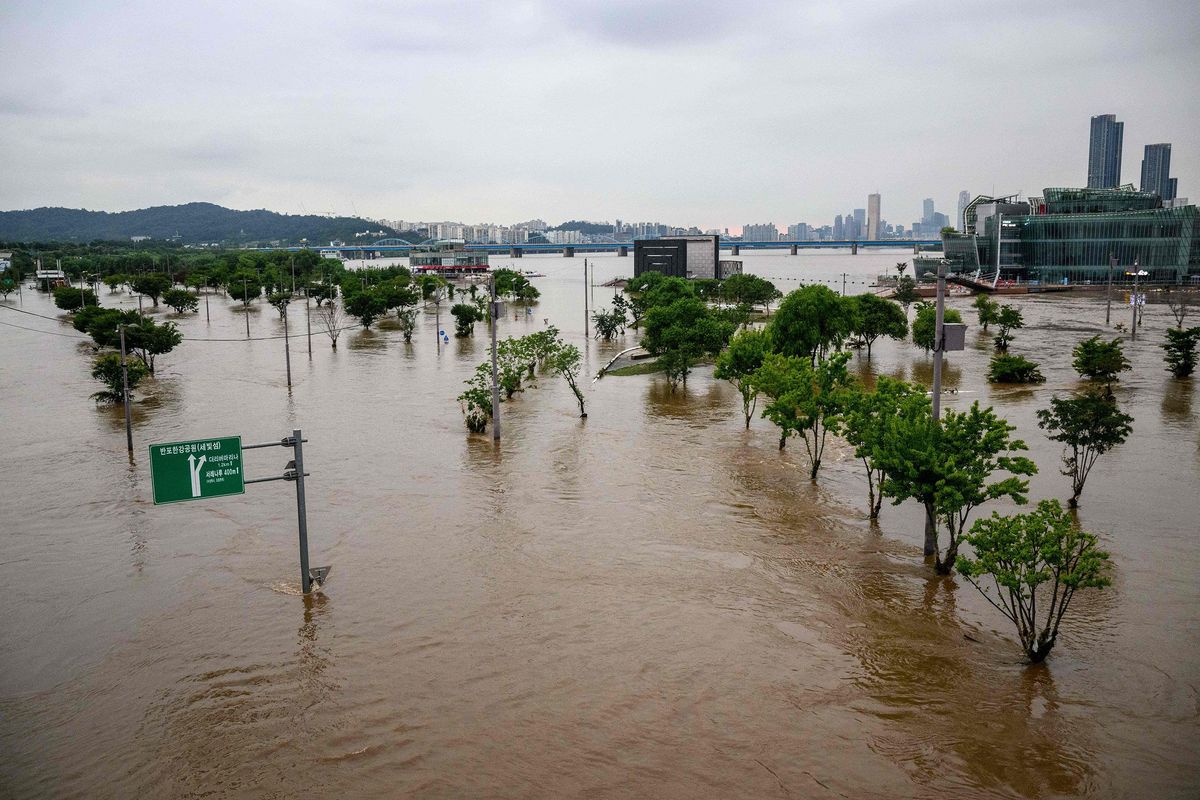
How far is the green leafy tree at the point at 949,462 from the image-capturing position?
1507cm

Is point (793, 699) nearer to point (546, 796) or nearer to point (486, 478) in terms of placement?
point (546, 796)

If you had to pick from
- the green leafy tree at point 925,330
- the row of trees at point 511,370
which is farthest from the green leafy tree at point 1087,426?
the green leafy tree at point 925,330

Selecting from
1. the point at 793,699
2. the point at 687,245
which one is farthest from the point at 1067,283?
the point at 793,699

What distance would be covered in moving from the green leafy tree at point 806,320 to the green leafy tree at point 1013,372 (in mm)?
7956

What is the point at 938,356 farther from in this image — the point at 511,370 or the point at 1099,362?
the point at 1099,362

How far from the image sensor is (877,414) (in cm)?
1917

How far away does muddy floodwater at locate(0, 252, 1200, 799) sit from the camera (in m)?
10.7

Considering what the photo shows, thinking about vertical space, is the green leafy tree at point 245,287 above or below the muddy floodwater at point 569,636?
above

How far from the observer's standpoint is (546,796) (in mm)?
10156

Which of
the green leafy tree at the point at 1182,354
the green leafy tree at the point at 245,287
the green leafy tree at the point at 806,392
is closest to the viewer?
the green leafy tree at the point at 806,392

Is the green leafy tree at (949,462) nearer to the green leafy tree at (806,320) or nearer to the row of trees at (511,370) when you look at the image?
the row of trees at (511,370)

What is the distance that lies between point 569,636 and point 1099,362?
103 feet

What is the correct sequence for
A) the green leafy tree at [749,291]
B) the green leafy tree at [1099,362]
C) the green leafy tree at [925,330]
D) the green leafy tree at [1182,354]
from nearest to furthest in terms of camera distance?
the green leafy tree at [1099,362], the green leafy tree at [1182,354], the green leafy tree at [925,330], the green leafy tree at [749,291]

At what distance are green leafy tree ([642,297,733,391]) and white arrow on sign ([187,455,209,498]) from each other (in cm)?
2577
